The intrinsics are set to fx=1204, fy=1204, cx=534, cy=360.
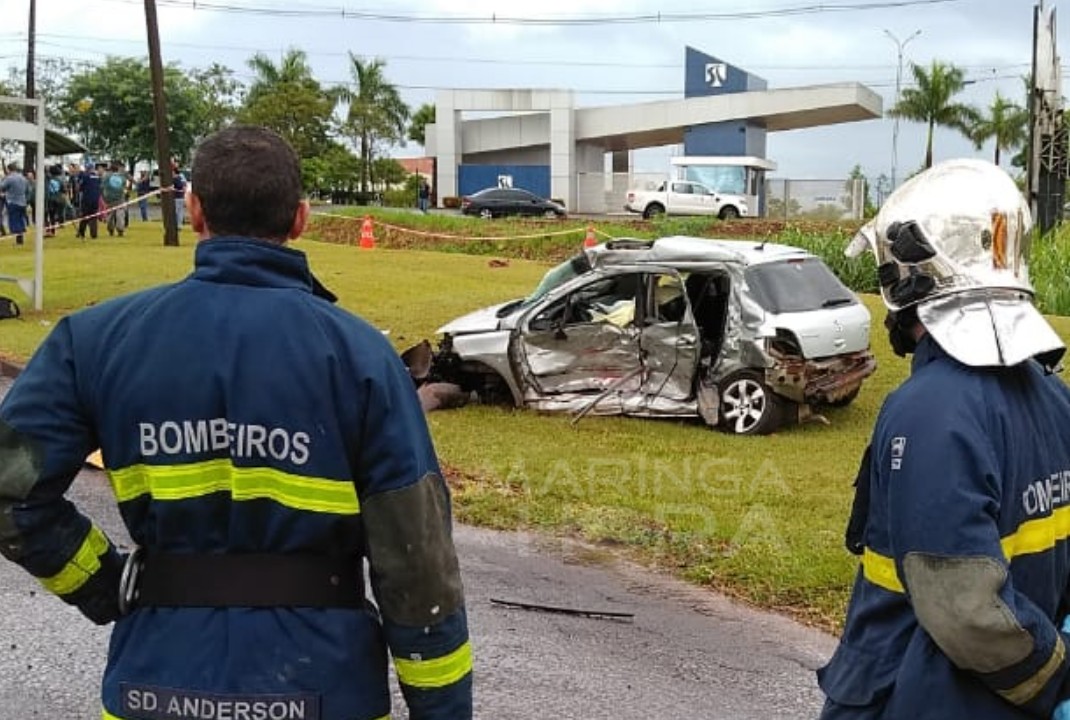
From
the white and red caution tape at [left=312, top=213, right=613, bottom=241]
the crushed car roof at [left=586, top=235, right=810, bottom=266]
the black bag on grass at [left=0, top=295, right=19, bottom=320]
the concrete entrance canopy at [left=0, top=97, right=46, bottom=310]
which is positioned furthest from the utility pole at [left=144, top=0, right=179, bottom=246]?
the crushed car roof at [left=586, top=235, right=810, bottom=266]

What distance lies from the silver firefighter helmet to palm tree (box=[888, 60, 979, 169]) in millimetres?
52020

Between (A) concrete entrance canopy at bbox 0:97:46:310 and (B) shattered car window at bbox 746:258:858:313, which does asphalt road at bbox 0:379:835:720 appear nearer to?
(B) shattered car window at bbox 746:258:858:313

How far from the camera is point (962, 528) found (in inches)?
76.3

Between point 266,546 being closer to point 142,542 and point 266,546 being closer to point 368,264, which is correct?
point 142,542

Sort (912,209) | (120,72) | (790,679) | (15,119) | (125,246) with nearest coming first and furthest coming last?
(912,209)
(790,679)
(15,119)
(125,246)
(120,72)

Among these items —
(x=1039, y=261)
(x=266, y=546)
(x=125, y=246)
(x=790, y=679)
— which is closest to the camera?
(x=266, y=546)

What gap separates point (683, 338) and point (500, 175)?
1834 inches

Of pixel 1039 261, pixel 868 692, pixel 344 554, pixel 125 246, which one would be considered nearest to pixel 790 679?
pixel 868 692

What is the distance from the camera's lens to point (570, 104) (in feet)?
183

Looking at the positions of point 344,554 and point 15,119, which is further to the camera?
point 15,119

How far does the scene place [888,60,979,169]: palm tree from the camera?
5147cm

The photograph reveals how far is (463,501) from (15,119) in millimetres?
11269

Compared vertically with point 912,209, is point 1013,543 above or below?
below

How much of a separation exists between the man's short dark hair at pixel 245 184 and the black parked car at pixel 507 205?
4029 centimetres
